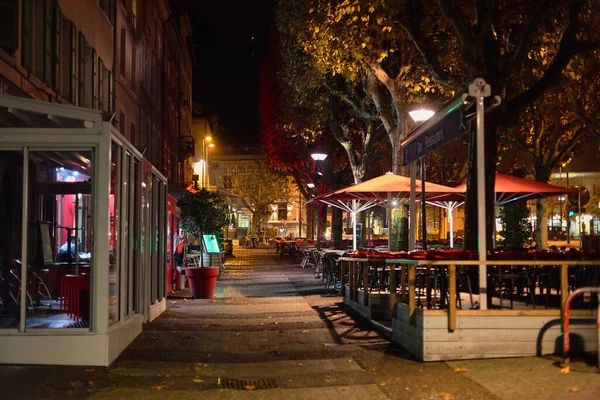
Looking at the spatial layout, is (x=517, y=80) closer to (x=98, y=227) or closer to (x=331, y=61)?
(x=331, y=61)

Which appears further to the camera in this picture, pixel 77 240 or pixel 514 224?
pixel 514 224

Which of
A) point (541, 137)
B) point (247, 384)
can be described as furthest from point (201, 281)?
point (541, 137)

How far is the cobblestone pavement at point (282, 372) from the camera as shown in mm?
6980

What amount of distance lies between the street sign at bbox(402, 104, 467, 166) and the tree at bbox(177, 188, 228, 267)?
39.8 ft

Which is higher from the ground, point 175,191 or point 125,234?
point 175,191

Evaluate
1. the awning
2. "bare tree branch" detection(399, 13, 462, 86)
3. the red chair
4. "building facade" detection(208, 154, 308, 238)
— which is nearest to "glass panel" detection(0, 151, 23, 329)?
the red chair

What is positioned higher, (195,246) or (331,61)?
(331,61)

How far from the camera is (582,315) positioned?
859 centimetres

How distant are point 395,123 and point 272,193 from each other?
147 feet

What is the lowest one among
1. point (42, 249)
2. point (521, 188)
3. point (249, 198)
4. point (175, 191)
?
point (42, 249)

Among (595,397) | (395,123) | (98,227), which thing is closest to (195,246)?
(395,123)

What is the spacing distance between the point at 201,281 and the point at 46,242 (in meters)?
5.62

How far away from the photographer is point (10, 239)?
31.7ft

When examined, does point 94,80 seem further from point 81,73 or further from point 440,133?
point 440,133
